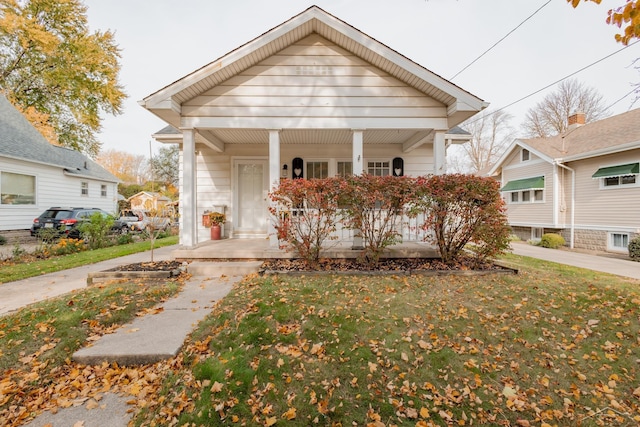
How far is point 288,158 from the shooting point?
886cm

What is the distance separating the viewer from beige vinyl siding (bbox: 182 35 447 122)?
20.7ft

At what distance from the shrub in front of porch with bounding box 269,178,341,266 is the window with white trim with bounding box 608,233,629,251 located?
12.7m

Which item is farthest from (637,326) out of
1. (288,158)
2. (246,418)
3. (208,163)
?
(208,163)

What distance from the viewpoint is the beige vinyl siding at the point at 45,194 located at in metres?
12.0

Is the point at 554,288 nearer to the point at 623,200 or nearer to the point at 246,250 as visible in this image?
the point at 246,250

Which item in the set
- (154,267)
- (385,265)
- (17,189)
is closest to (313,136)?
(385,265)

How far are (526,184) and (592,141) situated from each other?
3.17 metres

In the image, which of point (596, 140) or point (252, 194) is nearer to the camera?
point (252, 194)

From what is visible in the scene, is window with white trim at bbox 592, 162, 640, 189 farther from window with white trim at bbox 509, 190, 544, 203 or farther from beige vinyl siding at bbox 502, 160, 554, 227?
window with white trim at bbox 509, 190, 544, 203

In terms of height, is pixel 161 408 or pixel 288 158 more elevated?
pixel 288 158

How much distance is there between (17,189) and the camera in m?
12.5

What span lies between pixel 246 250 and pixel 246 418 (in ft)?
14.1

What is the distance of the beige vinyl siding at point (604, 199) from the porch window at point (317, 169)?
11312 millimetres

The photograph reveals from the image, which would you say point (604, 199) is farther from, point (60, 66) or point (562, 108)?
point (60, 66)
